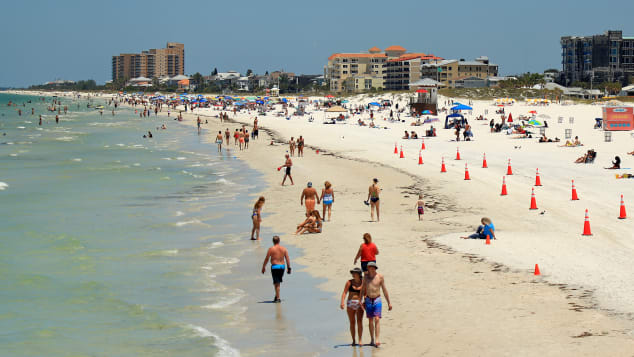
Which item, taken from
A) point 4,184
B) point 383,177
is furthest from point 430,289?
point 4,184

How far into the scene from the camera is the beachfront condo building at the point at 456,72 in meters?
147

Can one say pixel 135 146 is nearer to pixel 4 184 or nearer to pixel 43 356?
pixel 4 184

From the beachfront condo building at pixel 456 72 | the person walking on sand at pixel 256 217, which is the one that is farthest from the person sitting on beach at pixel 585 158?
the beachfront condo building at pixel 456 72

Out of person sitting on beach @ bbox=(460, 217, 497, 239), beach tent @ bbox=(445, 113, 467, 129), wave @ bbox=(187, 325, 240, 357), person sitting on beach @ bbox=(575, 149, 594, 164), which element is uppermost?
beach tent @ bbox=(445, 113, 467, 129)

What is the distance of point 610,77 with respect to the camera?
147250 millimetres

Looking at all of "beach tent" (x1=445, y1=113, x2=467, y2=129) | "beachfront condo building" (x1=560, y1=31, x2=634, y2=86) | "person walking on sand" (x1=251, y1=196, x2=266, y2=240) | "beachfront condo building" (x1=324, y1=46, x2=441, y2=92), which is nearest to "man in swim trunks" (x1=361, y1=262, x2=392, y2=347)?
"person walking on sand" (x1=251, y1=196, x2=266, y2=240)

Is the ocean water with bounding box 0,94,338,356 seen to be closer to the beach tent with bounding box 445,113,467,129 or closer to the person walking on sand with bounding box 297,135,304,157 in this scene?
the person walking on sand with bounding box 297,135,304,157

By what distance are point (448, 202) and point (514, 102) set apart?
65221mm

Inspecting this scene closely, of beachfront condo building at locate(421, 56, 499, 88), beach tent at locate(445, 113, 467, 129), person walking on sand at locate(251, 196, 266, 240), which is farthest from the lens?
beachfront condo building at locate(421, 56, 499, 88)

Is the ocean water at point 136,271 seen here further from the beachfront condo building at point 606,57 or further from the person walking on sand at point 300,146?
the beachfront condo building at point 606,57

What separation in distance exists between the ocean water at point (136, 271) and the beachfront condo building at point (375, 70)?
132 metres

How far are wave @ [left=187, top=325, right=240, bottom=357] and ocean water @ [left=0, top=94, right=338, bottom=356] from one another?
0.03 meters

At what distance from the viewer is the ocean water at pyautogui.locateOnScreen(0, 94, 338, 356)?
36.3ft

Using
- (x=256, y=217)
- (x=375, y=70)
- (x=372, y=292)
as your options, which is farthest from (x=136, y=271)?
(x=375, y=70)
